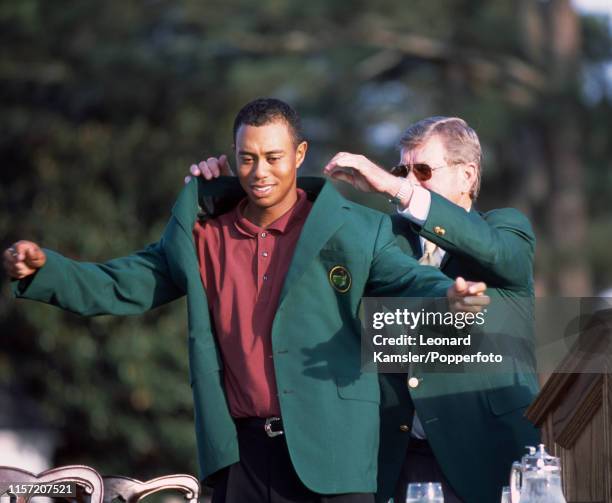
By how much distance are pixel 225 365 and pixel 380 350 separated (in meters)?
0.43

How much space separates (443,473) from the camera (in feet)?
14.8

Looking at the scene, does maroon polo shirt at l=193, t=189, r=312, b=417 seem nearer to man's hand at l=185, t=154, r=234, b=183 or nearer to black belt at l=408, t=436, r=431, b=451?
man's hand at l=185, t=154, r=234, b=183

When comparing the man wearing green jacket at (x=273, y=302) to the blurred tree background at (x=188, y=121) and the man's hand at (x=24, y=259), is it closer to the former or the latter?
the man's hand at (x=24, y=259)

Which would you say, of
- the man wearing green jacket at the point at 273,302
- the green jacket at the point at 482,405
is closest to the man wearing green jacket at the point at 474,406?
the green jacket at the point at 482,405

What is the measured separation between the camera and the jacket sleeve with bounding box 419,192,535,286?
423 cm

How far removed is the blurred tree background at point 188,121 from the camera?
14.9 metres

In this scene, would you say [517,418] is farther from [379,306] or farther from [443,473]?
[379,306]

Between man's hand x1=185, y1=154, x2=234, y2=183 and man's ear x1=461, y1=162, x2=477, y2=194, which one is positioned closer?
man's hand x1=185, y1=154, x2=234, y2=183

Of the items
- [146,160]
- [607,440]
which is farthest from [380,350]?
[146,160]

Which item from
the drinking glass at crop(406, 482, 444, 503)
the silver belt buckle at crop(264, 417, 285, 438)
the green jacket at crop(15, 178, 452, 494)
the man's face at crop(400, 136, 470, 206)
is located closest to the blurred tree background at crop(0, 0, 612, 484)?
the man's face at crop(400, 136, 470, 206)

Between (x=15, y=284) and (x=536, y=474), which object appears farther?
(x=15, y=284)

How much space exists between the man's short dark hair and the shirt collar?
18 centimetres

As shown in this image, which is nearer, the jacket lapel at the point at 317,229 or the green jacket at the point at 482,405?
the jacket lapel at the point at 317,229

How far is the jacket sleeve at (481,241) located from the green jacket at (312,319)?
0.13m
